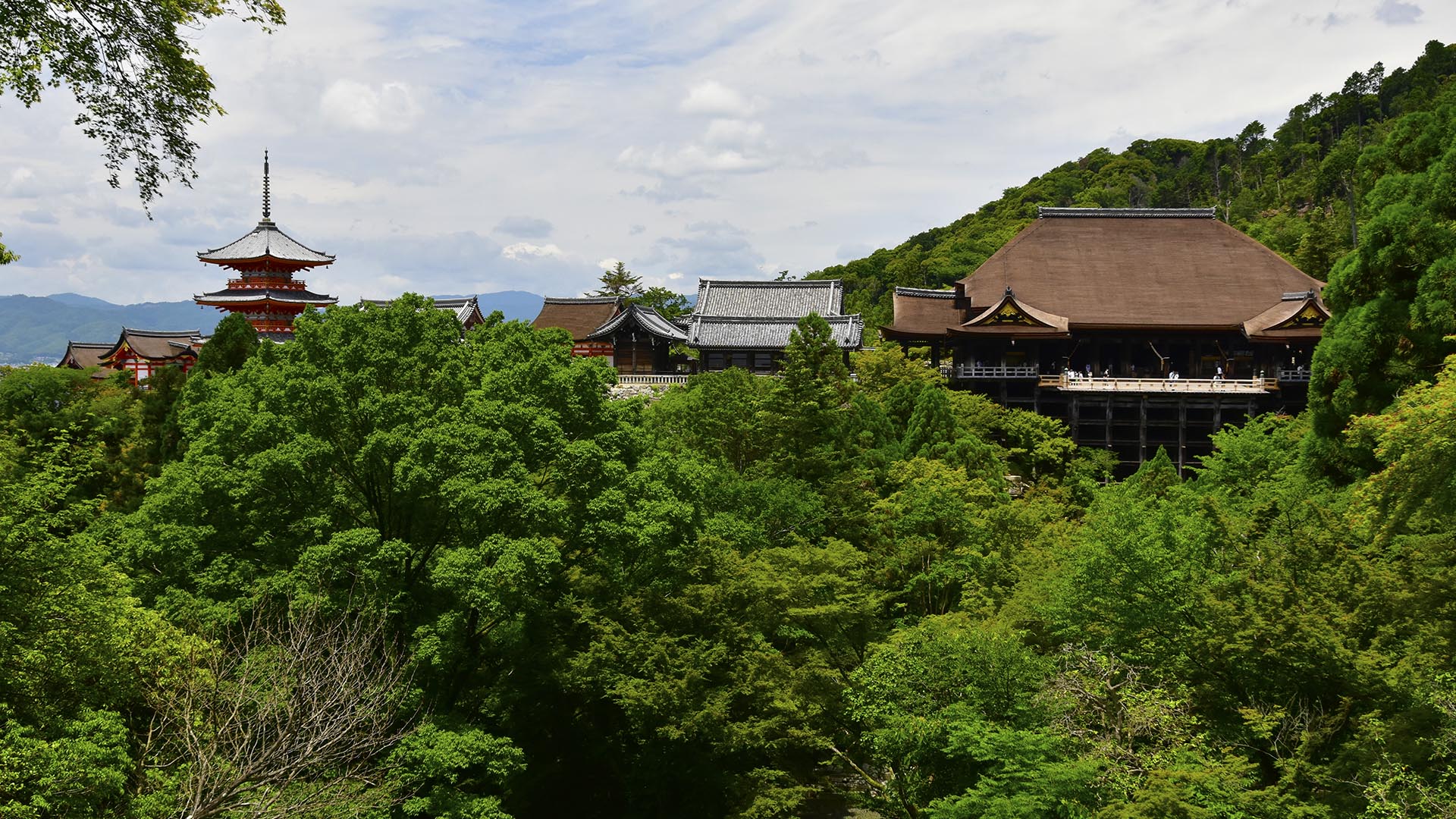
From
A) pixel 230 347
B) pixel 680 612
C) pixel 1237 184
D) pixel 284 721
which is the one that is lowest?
pixel 284 721

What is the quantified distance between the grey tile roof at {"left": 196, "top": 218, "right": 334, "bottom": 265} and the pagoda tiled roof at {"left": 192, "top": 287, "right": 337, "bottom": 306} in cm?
146

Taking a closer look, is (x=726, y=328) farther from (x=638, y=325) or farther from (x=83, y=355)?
(x=83, y=355)

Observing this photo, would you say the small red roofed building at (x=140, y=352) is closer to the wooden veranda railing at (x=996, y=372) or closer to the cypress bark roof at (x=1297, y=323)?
the wooden veranda railing at (x=996, y=372)

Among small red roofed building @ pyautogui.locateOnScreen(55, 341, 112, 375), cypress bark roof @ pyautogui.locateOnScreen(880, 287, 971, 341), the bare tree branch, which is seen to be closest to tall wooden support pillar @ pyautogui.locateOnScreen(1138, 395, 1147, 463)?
cypress bark roof @ pyautogui.locateOnScreen(880, 287, 971, 341)

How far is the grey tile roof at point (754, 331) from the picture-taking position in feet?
134

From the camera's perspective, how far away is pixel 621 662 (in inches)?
623

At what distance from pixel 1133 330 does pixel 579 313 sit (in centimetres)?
2483

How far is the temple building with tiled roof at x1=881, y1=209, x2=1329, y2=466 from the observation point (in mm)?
39375

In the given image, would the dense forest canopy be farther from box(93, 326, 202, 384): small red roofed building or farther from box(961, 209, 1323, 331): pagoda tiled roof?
box(93, 326, 202, 384): small red roofed building

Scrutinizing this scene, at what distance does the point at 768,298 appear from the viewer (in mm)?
45000

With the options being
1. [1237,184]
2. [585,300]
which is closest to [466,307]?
[585,300]

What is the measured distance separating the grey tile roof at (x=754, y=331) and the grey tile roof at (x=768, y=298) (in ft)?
5.65

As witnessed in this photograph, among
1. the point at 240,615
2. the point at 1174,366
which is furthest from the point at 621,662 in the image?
the point at 1174,366

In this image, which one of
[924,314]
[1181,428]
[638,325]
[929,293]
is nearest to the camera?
[1181,428]
